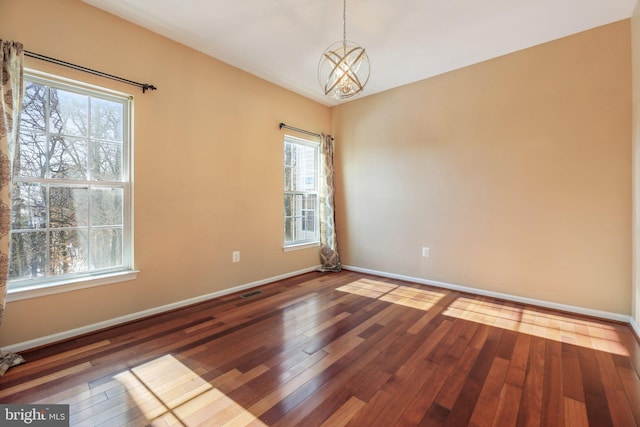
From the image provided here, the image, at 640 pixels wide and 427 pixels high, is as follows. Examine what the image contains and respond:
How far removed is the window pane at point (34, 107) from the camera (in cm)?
213

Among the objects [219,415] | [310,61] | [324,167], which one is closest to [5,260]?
[219,415]

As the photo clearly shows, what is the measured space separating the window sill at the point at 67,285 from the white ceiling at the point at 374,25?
2.28 m

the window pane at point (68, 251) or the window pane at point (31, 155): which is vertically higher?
the window pane at point (31, 155)

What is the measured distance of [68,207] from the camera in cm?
233

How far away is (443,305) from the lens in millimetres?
3080

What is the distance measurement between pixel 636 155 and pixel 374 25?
259cm

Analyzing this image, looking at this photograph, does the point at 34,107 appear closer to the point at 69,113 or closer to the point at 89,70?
the point at 69,113

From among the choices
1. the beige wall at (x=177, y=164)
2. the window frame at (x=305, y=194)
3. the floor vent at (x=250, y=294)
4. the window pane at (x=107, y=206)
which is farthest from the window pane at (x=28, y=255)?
the window frame at (x=305, y=194)

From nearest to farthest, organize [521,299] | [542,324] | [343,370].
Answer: [343,370] → [542,324] → [521,299]

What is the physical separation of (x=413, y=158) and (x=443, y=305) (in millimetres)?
1945

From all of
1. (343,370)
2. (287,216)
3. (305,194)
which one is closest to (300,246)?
(287,216)

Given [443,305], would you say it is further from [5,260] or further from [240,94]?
[5,260]

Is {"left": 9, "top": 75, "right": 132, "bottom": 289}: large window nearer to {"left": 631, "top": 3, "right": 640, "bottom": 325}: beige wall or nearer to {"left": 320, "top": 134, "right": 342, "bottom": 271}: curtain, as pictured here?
{"left": 320, "top": 134, "right": 342, "bottom": 271}: curtain

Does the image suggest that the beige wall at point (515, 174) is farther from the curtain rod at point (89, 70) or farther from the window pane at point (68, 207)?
the window pane at point (68, 207)
